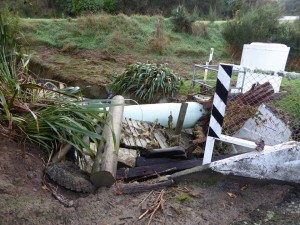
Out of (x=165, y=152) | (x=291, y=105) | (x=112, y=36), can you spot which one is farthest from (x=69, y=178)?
(x=112, y=36)

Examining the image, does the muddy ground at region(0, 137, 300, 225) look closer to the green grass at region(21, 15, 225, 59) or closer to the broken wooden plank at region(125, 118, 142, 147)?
the broken wooden plank at region(125, 118, 142, 147)

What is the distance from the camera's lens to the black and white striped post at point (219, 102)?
3.01 meters

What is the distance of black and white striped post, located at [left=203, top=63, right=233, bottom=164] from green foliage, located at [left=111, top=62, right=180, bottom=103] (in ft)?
14.0

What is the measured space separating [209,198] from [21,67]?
2729 millimetres

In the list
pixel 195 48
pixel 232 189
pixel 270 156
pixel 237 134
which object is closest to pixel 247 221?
pixel 232 189

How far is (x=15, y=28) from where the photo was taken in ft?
12.0

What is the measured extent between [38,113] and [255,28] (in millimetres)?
11959

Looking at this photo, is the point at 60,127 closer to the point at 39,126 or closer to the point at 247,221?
the point at 39,126

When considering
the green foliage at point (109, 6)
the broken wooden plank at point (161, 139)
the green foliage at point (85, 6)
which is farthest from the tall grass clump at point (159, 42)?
the broken wooden plank at point (161, 139)

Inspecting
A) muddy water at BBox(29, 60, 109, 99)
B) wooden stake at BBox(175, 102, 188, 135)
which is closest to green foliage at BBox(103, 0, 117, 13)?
muddy water at BBox(29, 60, 109, 99)

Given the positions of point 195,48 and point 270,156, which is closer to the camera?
point 270,156

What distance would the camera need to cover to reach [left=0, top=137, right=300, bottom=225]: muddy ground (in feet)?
8.06

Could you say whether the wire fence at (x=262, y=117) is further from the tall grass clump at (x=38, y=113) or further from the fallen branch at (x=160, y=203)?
the tall grass clump at (x=38, y=113)

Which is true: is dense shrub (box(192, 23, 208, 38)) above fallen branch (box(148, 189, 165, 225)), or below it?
below
